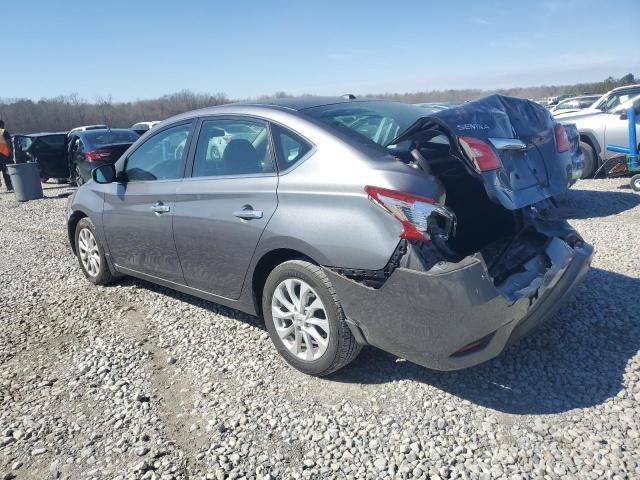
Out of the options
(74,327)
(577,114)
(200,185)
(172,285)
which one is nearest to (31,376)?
(74,327)

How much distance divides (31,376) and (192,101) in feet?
261

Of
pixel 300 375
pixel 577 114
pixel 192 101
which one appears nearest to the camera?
pixel 300 375

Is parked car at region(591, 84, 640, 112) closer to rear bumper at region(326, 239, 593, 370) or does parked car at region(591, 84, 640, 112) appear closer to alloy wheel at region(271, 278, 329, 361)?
rear bumper at region(326, 239, 593, 370)

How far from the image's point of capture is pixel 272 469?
2.50 meters

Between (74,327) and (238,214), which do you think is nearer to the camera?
(238,214)

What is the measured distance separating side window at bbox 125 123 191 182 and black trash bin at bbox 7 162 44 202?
1078 cm

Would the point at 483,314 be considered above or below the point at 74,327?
above

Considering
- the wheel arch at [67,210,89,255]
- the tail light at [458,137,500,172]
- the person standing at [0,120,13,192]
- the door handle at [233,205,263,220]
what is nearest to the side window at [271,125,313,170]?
the door handle at [233,205,263,220]

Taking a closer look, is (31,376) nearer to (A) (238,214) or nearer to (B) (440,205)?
(A) (238,214)

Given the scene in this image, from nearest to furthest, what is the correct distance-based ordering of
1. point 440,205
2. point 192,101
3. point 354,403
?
point 440,205
point 354,403
point 192,101

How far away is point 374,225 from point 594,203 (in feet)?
21.3

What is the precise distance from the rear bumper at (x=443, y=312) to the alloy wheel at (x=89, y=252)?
335 cm

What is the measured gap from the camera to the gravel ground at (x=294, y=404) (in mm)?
2504

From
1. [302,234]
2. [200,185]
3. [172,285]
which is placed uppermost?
[200,185]
